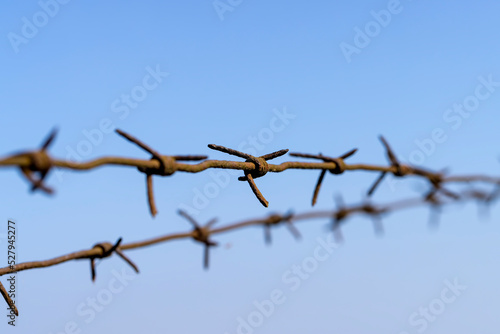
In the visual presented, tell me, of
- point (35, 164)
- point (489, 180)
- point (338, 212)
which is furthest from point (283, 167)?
point (35, 164)

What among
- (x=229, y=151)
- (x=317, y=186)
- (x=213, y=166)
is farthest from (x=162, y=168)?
(x=317, y=186)

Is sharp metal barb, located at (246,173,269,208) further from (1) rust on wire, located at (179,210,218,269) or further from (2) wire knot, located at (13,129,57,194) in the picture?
(2) wire knot, located at (13,129,57,194)

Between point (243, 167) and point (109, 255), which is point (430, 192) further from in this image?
point (109, 255)

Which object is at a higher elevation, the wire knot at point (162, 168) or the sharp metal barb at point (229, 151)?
the sharp metal barb at point (229, 151)

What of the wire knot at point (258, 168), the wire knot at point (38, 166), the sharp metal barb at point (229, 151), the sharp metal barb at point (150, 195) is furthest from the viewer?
the wire knot at point (258, 168)

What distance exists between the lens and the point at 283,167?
2227 millimetres

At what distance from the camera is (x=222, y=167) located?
203 centimetres

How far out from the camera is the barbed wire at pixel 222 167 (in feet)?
4.38

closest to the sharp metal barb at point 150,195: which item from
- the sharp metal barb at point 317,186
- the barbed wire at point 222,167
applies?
the barbed wire at point 222,167

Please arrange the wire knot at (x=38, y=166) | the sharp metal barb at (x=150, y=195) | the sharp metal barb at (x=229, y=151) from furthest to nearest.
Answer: the sharp metal barb at (x=229, y=151)
the sharp metal barb at (x=150, y=195)
the wire knot at (x=38, y=166)

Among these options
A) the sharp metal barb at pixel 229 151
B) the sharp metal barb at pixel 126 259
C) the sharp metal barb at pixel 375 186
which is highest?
the sharp metal barb at pixel 229 151

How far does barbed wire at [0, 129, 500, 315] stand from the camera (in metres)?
1.33

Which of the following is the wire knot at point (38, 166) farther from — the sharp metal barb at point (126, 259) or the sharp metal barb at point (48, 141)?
the sharp metal barb at point (126, 259)

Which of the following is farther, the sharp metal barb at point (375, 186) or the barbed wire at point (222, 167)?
the sharp metal barb at point (375, 186)
